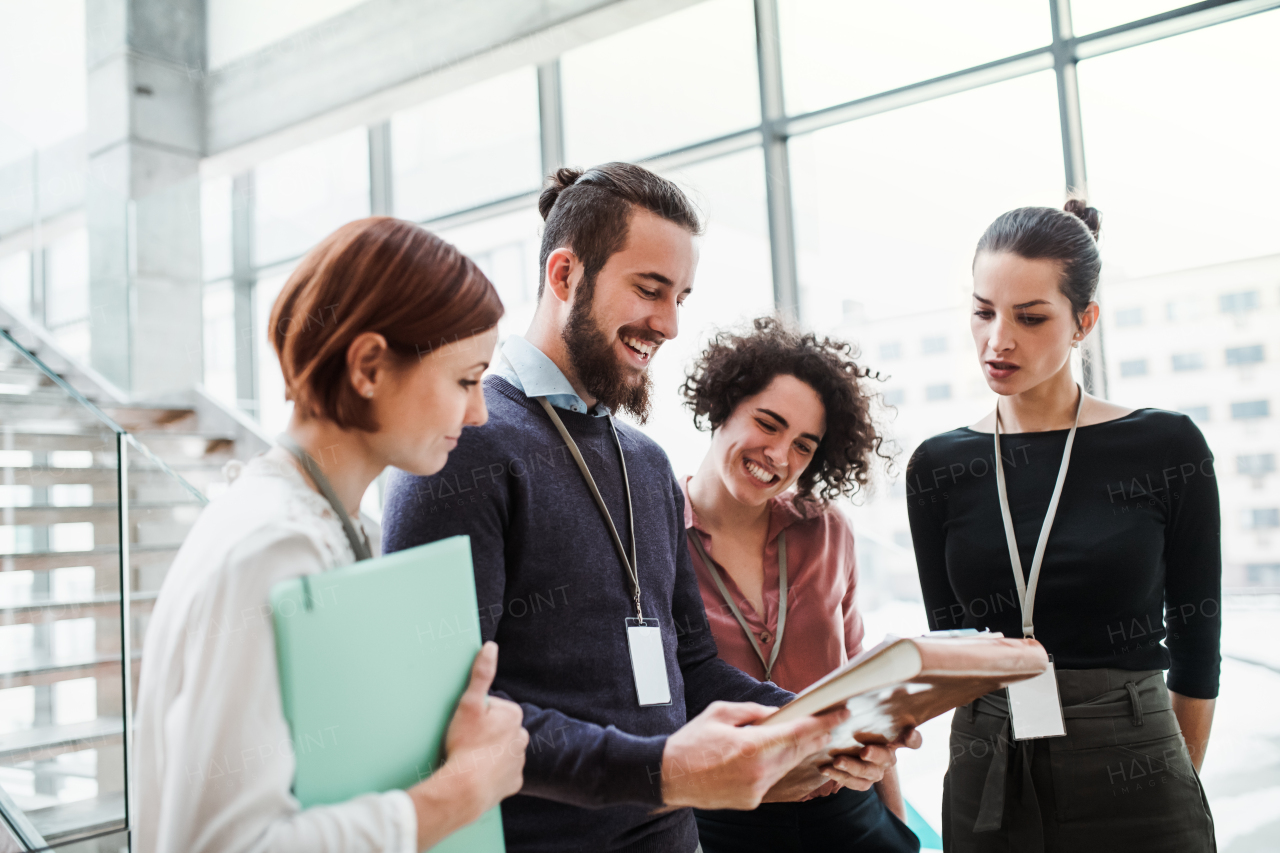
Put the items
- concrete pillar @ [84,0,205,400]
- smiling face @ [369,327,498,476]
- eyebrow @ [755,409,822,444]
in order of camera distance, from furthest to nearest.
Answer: concrete pillar @ [84,0,205,400], eyebrow @ [755,409,822,444], smiling face @ [369,327,498,476]

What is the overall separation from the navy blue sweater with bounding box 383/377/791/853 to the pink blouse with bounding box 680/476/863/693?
494 mm

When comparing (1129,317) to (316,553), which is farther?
(1129,317)

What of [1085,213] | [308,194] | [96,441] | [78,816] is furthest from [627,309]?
[308,194]

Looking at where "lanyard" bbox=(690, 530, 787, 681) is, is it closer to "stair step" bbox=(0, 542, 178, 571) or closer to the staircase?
"stair step" bbox=(0, 542, 178, 571)

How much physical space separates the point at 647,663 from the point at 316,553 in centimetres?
59

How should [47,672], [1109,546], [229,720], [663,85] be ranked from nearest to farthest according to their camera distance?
[229,720] < [1109,546] < [47,672] < [663,85]

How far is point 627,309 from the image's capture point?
1390mm

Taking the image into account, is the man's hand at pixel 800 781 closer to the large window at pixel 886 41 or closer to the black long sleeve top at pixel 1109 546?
the black long sleeve top at pixel 1109 546

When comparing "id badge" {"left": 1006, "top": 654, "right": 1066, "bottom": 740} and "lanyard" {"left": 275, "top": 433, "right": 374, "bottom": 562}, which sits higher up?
"lanyard" {"left": 275, "top": 433, "right": 374, "bottom": 562}

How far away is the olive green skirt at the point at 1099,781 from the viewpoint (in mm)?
1549

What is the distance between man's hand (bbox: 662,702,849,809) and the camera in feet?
3.22

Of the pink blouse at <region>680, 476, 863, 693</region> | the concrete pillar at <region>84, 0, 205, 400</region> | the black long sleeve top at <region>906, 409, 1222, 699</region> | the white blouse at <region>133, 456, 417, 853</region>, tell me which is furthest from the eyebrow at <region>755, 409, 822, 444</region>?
the concrete pillar at <region>84, 0, 205, 400</region>

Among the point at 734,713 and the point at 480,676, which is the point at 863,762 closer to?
the point at 734,713

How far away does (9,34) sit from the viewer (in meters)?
6.70
